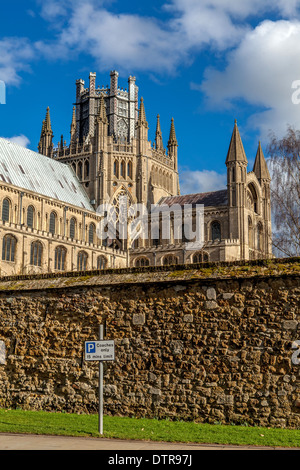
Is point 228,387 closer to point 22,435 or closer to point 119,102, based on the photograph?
point 22,435

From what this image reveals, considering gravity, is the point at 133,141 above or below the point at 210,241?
above

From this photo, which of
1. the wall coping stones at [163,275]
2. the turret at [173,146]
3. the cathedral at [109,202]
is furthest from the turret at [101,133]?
the wall coping stones at [163,275]

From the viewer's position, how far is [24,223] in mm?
63750

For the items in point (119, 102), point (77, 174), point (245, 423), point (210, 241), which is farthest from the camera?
point (119, 102)

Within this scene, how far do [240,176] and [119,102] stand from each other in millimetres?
34934

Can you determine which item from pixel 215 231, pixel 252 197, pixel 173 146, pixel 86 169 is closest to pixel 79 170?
pixel 86 169

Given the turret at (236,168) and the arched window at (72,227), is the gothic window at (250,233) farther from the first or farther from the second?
the arched window at (72,227)

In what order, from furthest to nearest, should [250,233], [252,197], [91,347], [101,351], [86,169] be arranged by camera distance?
[86,169] < [252,197] < [250,233] < [91,347] < [101,351]

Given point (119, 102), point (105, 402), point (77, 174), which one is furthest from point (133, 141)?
point (105, 402)

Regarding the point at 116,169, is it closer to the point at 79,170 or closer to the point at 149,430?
the point at 79,170

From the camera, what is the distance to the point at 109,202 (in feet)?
261

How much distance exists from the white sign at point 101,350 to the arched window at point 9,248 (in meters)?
45.8

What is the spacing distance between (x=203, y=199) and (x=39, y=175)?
21.5 m
